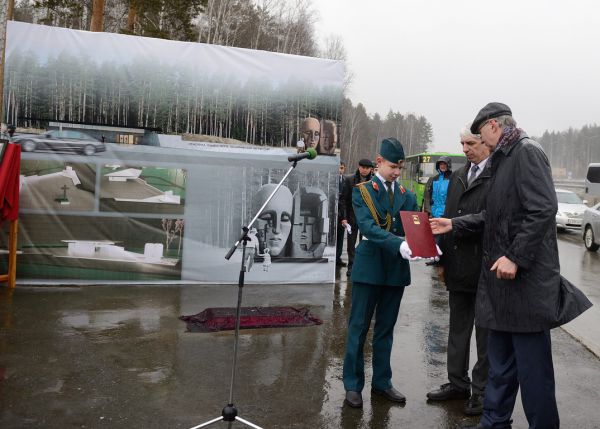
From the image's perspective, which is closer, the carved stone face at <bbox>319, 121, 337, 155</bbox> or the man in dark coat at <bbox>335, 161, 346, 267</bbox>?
the carved stone face at <bbox>319, 121, 337, 155</bbox>

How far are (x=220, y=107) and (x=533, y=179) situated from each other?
552 cm

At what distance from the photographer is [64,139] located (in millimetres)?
7469

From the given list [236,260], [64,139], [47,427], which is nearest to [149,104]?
[64,139]

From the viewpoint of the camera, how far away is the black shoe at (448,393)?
4230 millimetres

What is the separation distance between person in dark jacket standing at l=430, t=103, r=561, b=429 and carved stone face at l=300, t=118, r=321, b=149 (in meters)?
4.84

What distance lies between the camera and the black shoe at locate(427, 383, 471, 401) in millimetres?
4230

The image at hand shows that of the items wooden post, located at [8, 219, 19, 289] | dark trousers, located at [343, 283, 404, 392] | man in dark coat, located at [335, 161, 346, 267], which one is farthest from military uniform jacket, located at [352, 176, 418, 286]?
man in dark coat, located at [335, 161, 346, 267]

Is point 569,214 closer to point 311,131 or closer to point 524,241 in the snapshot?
point 311,131

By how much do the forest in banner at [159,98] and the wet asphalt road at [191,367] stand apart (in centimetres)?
237

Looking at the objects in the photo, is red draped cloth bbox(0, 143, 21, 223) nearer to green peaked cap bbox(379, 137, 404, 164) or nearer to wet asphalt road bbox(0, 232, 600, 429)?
wet asphalt road bbox(0, 232, 600, 429)

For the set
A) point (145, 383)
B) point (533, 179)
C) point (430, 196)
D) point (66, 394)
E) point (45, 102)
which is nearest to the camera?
point (533, 179)

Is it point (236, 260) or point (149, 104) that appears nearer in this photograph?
point (149, 104)

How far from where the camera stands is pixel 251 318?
20.6 ft

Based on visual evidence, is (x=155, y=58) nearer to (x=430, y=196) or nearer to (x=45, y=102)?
(x=45, y=102)
